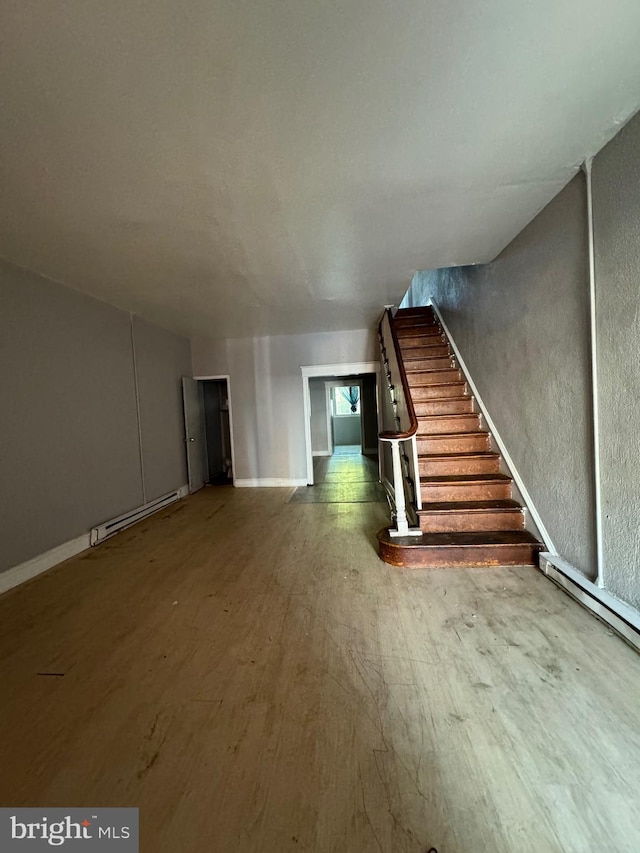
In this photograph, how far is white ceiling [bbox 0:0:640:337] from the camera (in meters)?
0.99

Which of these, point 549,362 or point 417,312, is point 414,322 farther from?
point 549,362

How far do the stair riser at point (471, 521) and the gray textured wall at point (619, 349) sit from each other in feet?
2.60

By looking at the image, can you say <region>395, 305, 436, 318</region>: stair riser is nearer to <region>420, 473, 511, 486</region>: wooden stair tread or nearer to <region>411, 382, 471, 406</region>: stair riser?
<region>411, 382, 471, 406</region>: stair riser

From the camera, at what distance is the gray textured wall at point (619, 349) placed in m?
1.50

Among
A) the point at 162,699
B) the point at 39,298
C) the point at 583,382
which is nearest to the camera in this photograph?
the point at 162,699

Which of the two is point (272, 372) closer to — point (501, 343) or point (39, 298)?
point (39, 298)

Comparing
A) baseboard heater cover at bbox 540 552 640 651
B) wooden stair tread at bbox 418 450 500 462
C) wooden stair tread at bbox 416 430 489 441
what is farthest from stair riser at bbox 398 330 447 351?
baseboard heater cover at bbox 540 552 640 651

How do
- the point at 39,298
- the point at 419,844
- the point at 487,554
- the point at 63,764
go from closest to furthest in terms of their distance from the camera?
the point at 419,844
the point at 63,764
the point at 487,554
the point at 39,298

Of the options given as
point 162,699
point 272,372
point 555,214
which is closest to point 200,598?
point 162,699

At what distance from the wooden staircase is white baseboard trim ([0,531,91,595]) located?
8.85ft

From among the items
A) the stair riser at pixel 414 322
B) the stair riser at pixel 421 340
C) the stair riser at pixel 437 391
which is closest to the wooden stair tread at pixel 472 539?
the stair riser at pixel 437 391

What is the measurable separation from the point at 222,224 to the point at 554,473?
2724 mm

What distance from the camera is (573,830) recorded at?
90 cm

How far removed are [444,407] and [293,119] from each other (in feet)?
9.56
